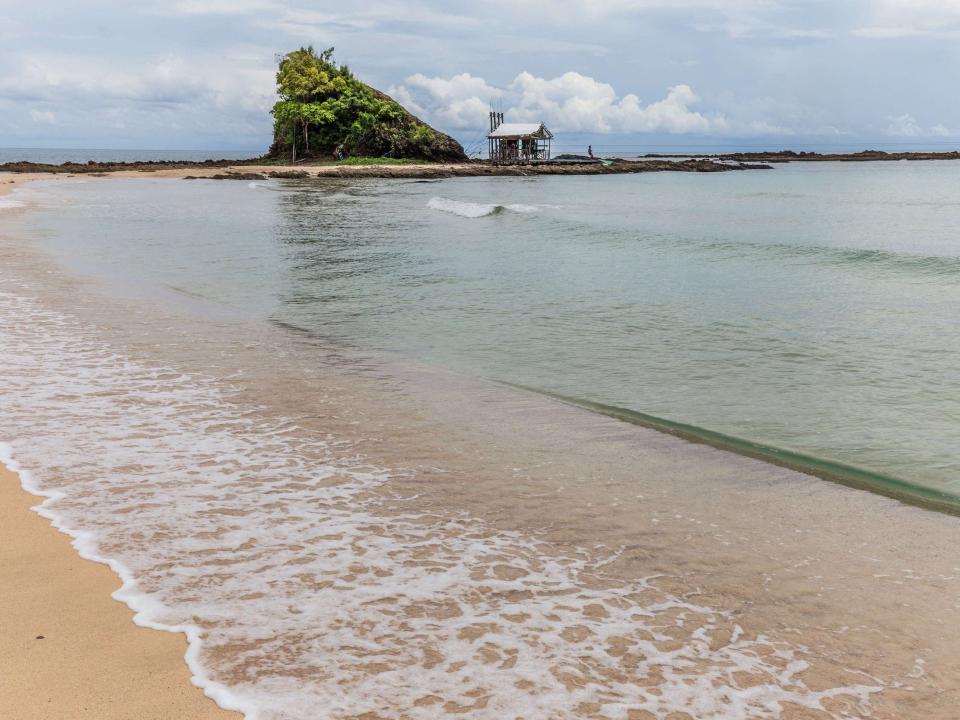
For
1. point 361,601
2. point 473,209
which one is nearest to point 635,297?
point 361,601

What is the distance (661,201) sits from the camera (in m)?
41.2

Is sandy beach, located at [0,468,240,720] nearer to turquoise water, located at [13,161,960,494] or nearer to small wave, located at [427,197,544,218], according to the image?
turquoise water, located at [13,161,960,494]

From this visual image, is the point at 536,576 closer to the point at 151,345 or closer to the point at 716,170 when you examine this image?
the point at 151,345

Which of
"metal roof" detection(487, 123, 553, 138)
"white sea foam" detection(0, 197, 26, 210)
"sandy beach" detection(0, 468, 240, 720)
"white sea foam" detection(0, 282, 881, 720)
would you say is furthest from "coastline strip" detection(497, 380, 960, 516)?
"metal roof" detection(487, 123, 553, 138)

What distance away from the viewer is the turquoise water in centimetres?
663

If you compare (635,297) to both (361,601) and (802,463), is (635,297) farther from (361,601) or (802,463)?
(361,601)

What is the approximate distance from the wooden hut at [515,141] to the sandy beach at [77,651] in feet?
278

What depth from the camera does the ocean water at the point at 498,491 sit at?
2844 mm

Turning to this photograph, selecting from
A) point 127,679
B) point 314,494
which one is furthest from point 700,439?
point 127,679

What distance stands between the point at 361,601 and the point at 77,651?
1.05 meters

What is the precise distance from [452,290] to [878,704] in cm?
1092

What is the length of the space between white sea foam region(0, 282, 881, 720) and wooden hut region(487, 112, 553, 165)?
83.6 meters

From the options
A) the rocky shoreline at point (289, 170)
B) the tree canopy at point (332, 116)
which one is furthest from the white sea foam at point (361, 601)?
the tree canopy at point (332, 116)

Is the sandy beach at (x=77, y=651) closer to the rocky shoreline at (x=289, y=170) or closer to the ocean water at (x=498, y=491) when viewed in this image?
the ocean water at (x=498, y=491)
